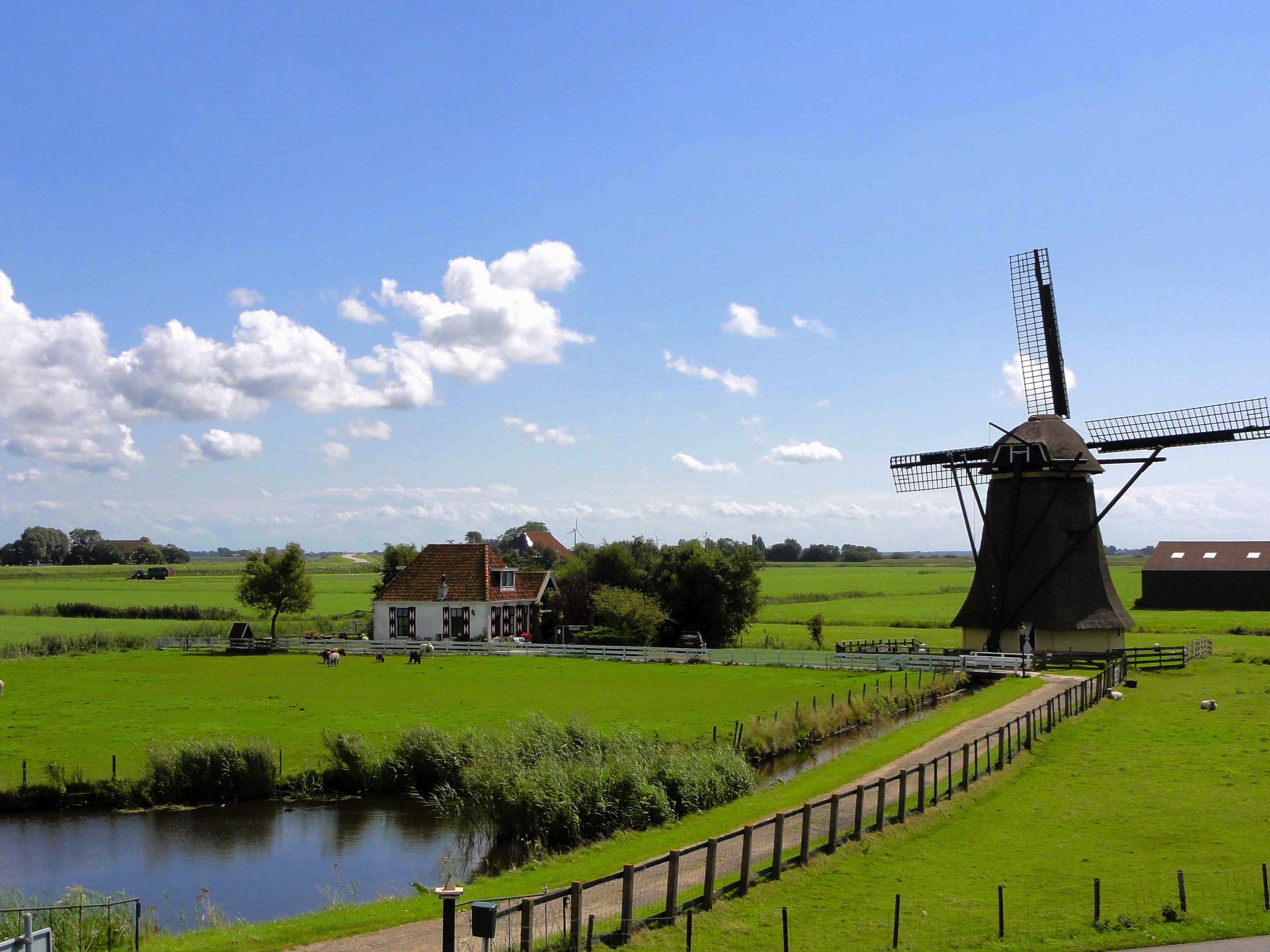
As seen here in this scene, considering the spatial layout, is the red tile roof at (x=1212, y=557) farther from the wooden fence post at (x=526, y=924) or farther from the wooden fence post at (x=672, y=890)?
the wooden fence post at (x=526, y=924)

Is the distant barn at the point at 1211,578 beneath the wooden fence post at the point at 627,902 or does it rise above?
above

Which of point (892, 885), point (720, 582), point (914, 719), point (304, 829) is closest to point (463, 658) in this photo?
point (720, 582)

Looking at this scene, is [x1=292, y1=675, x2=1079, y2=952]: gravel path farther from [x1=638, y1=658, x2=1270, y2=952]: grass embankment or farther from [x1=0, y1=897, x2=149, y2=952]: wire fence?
[x1=0, y1=897, x2=149, y2=952]: wire fence

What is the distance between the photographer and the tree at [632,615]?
53062 mm

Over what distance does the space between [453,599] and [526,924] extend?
45.6 metres

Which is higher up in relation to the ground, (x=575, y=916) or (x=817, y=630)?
(x=817, y=630)

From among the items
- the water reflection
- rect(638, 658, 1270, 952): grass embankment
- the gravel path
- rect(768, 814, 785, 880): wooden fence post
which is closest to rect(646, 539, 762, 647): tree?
rect(638, 658, 1270, 952): grass embankment

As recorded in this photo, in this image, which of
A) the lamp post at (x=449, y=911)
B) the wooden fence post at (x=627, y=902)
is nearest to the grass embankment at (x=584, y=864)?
the wooden fence post at (x=627, y=902)

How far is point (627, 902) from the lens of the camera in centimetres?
1205

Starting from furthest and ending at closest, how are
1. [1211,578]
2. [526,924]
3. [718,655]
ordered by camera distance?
[1211,578] < [718,655] < [526,924]

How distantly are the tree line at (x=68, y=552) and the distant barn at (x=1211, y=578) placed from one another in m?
164

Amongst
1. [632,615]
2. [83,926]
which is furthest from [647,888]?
[632,615]

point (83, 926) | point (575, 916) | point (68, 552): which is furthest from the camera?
point (68, 552)

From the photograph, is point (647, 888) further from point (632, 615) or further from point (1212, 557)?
point (1212, 557)
